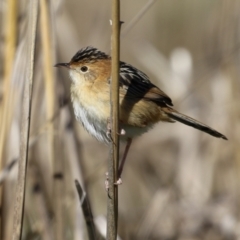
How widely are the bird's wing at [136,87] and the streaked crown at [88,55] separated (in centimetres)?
16

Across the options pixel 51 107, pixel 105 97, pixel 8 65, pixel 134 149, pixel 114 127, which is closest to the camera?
pixel 114 127

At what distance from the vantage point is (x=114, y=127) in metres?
2.43

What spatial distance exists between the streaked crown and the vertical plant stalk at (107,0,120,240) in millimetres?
939

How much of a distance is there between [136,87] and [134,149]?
5.84 ft

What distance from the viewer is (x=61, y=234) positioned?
11.0 ft

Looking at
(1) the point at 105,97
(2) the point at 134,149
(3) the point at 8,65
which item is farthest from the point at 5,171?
(2) the point at 134,149

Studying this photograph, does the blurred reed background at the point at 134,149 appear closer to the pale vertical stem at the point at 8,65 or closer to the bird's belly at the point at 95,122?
the pale vertical stem at the point at 8,65

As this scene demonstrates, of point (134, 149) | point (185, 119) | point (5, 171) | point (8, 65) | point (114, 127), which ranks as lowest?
point (134, 149)

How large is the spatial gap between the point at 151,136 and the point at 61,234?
2.01 m

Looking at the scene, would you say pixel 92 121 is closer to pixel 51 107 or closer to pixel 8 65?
pixel 51 107

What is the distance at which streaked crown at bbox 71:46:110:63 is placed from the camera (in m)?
3.28

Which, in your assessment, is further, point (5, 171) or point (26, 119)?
point (5, 171)

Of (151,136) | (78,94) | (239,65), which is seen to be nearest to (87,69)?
(78,94)

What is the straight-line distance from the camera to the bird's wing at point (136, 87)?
3.24m
